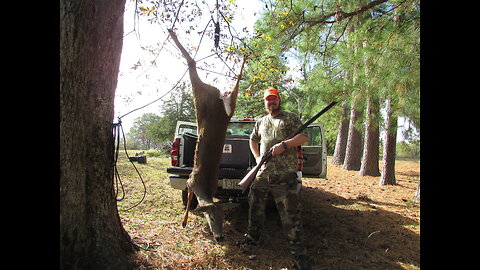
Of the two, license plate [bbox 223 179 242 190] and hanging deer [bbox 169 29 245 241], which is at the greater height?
hanging deer [bbox 169 29 245 241]

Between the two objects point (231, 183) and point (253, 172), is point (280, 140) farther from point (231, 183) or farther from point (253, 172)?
point (231, 183)

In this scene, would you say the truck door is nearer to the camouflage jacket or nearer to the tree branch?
the camouflage jacket

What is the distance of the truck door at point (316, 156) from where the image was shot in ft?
17.7

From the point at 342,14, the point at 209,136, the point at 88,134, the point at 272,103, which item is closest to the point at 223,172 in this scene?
the point at 209,136

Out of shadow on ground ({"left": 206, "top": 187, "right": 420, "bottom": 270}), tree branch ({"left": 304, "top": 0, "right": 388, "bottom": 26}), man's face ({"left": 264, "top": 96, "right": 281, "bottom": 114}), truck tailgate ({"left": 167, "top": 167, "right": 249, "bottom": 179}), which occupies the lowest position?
shadow on ground ({"left": 206, "top": 187, "right": 420, "bottom": 270})

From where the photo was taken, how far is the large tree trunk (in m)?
2.22

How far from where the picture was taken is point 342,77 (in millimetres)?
6562

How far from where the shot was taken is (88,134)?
2.35 metres

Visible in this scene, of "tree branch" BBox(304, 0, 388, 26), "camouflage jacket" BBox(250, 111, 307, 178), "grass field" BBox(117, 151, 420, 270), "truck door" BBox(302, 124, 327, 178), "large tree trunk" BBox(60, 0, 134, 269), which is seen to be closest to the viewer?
"large tree trunk" BBox(60, 0, 134, 269)

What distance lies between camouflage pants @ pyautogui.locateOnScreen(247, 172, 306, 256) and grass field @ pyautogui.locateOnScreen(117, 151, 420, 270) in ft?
0.82

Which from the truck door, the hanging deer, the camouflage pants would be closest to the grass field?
the camouflage pants

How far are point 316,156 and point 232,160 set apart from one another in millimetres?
2167
